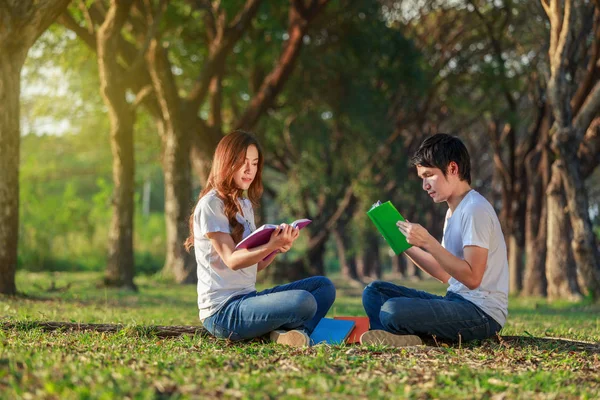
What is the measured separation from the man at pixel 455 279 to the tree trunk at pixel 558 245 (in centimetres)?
1094

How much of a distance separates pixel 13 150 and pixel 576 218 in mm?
9186

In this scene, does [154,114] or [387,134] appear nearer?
[154,114]

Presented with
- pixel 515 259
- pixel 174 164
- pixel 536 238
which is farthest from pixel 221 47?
pixel 515 259

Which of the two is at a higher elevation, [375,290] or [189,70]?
[189,70]

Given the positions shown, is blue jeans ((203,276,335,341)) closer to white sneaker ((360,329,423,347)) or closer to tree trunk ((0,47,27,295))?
white sneaker ((360,329,423,347))

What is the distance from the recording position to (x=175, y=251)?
22.0m

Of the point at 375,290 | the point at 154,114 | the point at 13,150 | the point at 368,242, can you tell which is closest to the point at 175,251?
the point at 154,114

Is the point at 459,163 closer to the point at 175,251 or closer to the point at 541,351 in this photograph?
the point at 541,351

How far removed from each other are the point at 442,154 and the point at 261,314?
1806 mm

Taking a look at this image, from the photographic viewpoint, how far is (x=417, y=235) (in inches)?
252

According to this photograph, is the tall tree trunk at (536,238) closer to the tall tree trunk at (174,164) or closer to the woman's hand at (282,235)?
the tall tree trunk at (174,164)

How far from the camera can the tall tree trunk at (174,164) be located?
1931 cm

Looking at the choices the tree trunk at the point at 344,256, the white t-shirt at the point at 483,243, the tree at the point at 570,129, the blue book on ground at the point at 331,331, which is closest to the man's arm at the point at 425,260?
the white t-shirt at the point at 483,243

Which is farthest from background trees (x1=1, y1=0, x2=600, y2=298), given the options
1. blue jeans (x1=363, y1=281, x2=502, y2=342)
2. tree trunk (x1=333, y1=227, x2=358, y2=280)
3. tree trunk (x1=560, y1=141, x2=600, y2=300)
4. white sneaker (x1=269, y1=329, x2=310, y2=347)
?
white sneaker (x1=269, y1=329, x2=310, y2=347)
